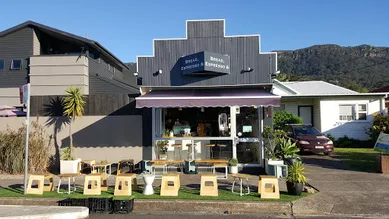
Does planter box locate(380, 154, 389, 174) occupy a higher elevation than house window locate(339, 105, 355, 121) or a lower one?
lower

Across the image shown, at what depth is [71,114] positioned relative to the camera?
43.7ft

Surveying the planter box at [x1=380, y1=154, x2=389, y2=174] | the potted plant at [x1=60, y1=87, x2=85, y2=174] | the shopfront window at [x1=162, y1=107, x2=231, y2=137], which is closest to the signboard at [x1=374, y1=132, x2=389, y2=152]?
the planter box at [x1=380, y1=154, x2=389, y2=174]

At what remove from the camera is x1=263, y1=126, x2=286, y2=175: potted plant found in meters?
11.6

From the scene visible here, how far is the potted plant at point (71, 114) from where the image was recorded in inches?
492

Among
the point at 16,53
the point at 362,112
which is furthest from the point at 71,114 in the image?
the point at 362,112

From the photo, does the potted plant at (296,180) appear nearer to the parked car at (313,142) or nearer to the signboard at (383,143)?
the signboard at (383,143)

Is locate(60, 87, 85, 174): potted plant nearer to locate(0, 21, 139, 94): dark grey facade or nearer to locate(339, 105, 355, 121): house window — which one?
locate(0, 21, 139, 94): dark grey facade

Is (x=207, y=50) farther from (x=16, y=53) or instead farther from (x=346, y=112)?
(x=346, y=112)

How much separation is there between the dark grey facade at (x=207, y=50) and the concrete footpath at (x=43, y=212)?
6349mm

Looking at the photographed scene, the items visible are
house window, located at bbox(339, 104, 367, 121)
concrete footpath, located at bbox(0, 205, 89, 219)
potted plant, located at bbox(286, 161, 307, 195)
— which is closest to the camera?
concrete footpath, located at bbox(0, 205, 89, 219)

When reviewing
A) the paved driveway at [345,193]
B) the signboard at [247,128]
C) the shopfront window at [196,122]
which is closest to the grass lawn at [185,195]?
the paved driveway at [345,193]

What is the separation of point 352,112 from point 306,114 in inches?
121

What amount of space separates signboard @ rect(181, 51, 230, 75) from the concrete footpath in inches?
261

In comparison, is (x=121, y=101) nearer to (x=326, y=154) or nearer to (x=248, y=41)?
(x=248, y=41)
